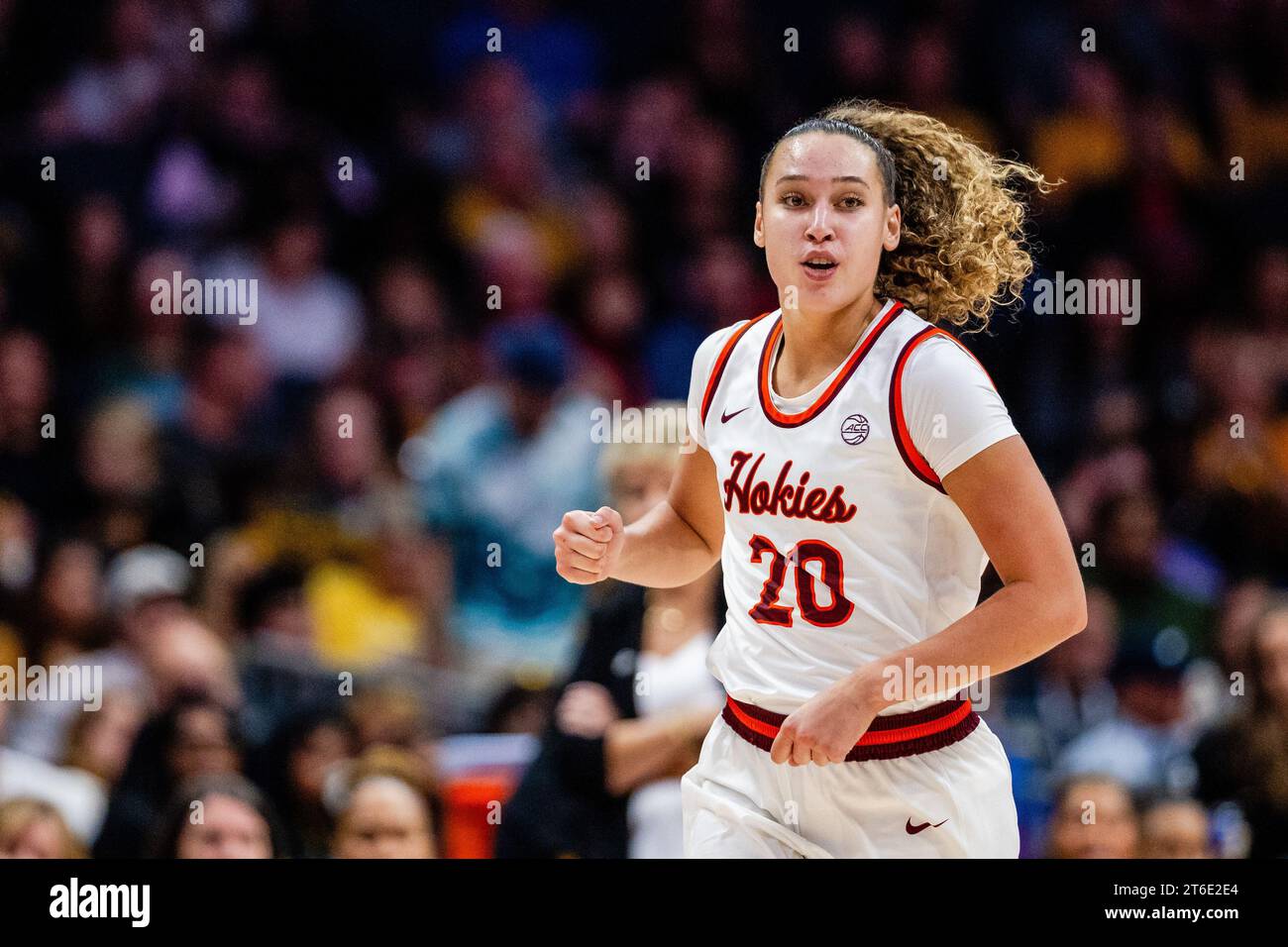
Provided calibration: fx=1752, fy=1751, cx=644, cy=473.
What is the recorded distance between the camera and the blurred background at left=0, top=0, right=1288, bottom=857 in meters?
4.67

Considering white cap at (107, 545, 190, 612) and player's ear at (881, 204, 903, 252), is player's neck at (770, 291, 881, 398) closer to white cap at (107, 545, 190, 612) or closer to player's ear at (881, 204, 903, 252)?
player's ear at (881, 204, 903, 252)

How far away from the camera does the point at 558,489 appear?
18.7 feet

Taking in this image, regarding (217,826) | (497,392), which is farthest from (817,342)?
(497,392)

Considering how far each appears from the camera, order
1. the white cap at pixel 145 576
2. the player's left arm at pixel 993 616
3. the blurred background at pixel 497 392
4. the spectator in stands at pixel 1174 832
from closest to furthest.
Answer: the player's left arm at pixel 993 616 < the spectator in stands at pixel 1174 832 < the blurred background at pixel 497 392 < the white cap at pixel 145 576

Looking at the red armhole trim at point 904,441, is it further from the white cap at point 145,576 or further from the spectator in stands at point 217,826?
the white cap at point 145,576

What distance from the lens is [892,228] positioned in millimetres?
3154

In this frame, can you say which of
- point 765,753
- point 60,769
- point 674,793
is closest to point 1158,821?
point 674,793

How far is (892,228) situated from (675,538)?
73 centimetres

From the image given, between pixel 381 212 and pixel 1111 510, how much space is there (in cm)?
299

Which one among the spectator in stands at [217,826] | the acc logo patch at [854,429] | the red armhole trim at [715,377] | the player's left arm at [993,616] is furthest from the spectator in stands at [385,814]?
the acc logo patch at [854,429]

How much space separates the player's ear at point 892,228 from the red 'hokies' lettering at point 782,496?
46 cm

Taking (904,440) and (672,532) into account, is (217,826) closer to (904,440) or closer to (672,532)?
(672,532)

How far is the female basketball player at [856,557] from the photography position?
2873mm

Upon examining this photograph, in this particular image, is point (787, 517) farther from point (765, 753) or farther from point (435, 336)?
point (435, 336)
